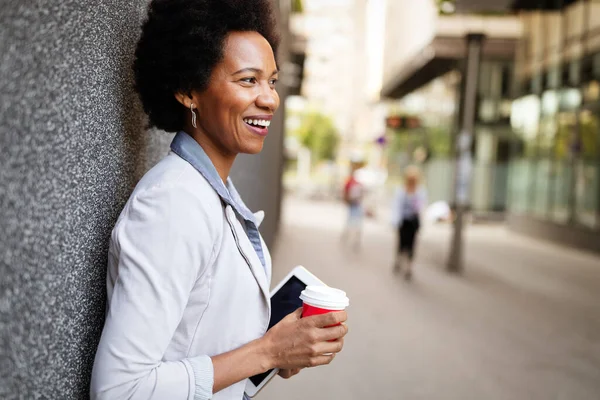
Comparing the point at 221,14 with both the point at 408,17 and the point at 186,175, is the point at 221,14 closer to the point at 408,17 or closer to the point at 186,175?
the point at 186,175

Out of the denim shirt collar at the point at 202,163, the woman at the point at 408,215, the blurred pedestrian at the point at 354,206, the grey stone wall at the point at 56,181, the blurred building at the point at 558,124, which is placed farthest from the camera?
the blurred building at the point at 558,124

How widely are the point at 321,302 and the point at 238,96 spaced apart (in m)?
0.49

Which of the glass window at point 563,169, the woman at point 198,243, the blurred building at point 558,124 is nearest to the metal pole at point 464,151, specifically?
the blurred building at point 558,124

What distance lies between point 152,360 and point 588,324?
25.8 ft

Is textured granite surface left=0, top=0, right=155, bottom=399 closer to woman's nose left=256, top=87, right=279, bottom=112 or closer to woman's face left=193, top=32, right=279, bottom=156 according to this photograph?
woman's face left=193, top=32, right=279, bottom=156

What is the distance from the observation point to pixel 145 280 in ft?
3.65

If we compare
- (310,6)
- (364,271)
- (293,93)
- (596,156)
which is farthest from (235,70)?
(310,6)

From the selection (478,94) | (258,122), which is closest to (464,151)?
(258,122)

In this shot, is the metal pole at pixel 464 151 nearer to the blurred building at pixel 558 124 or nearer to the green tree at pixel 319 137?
the blurred building at pixel 558 124

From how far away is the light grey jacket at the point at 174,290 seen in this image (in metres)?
1.10

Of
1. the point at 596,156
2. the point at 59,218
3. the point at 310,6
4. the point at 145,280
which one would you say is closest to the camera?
the point at 59,218

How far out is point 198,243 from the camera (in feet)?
3.89

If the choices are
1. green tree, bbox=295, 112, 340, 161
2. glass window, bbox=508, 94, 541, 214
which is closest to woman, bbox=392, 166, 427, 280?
glass window, bbox=508, 94, 541, 214

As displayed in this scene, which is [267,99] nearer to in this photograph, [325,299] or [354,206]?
[325,299]
